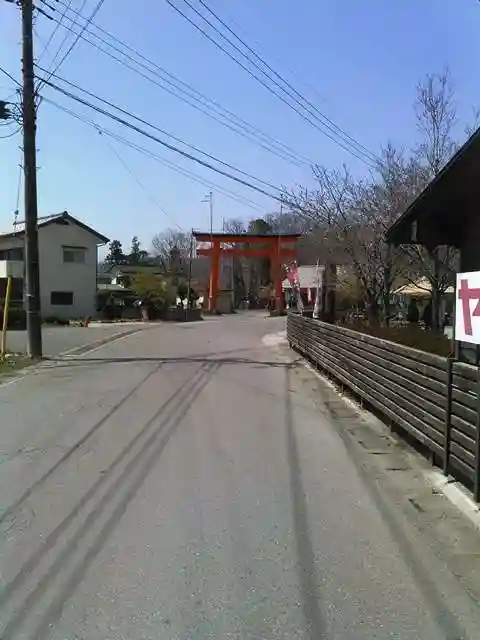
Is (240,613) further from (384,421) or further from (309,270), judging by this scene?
(309,270)

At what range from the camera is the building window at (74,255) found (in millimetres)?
54281

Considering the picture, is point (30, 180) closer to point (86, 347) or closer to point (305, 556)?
point (86, 347)

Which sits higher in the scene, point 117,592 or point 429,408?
point 429,408

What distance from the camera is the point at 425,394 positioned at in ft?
24.4

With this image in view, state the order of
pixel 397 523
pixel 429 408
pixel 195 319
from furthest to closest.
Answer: pixel 195 319, pixel 429 408, pixel 397 523

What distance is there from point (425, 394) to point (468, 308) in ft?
5.89

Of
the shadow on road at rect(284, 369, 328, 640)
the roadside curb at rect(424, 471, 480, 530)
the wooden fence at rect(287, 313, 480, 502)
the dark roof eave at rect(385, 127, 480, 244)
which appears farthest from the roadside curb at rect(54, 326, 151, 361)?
the roadside curb at rect(424, 471, 480, 530)

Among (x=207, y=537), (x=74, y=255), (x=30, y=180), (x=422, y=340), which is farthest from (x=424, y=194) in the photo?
(x=74, y=255)

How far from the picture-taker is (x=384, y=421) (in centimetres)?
1017

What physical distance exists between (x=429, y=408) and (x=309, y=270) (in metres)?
67.9

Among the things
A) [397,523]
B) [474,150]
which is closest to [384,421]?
[474,150]

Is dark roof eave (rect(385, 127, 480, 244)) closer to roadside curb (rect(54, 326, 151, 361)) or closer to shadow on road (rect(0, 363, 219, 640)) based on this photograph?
shadow on road (rect(0, 363, 219, 640))

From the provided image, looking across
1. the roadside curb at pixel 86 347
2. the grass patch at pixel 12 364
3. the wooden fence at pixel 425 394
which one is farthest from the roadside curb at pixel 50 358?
the wooden fence at pixel 425 394

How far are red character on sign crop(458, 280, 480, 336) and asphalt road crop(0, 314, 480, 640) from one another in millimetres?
1685
